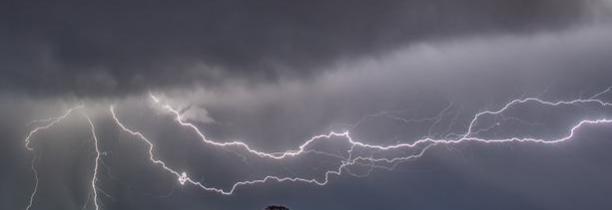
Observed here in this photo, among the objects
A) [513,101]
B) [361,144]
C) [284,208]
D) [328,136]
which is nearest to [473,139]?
[513,101]

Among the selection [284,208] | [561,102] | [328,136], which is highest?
[328,136]

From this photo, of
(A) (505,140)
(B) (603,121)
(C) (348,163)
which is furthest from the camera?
(C) (348,163)

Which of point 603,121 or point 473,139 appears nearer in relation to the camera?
point 603,121

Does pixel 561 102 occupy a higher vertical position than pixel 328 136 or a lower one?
lower

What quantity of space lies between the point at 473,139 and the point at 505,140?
3.89 ft

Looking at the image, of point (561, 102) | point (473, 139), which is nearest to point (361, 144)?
point (473, 139)

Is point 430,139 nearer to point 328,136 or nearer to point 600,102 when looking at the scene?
point 328,136

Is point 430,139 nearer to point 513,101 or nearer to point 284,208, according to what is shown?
point 513,101

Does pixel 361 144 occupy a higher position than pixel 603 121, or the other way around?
pixel 361 144

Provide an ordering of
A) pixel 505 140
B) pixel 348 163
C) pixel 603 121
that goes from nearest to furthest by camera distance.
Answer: pixel 603 121 → pixel 505 140 → pixel 348 163

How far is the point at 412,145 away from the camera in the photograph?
1003 inches

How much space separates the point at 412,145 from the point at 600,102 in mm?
7155

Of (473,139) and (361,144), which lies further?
(361,144)

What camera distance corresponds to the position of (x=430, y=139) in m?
24.7
